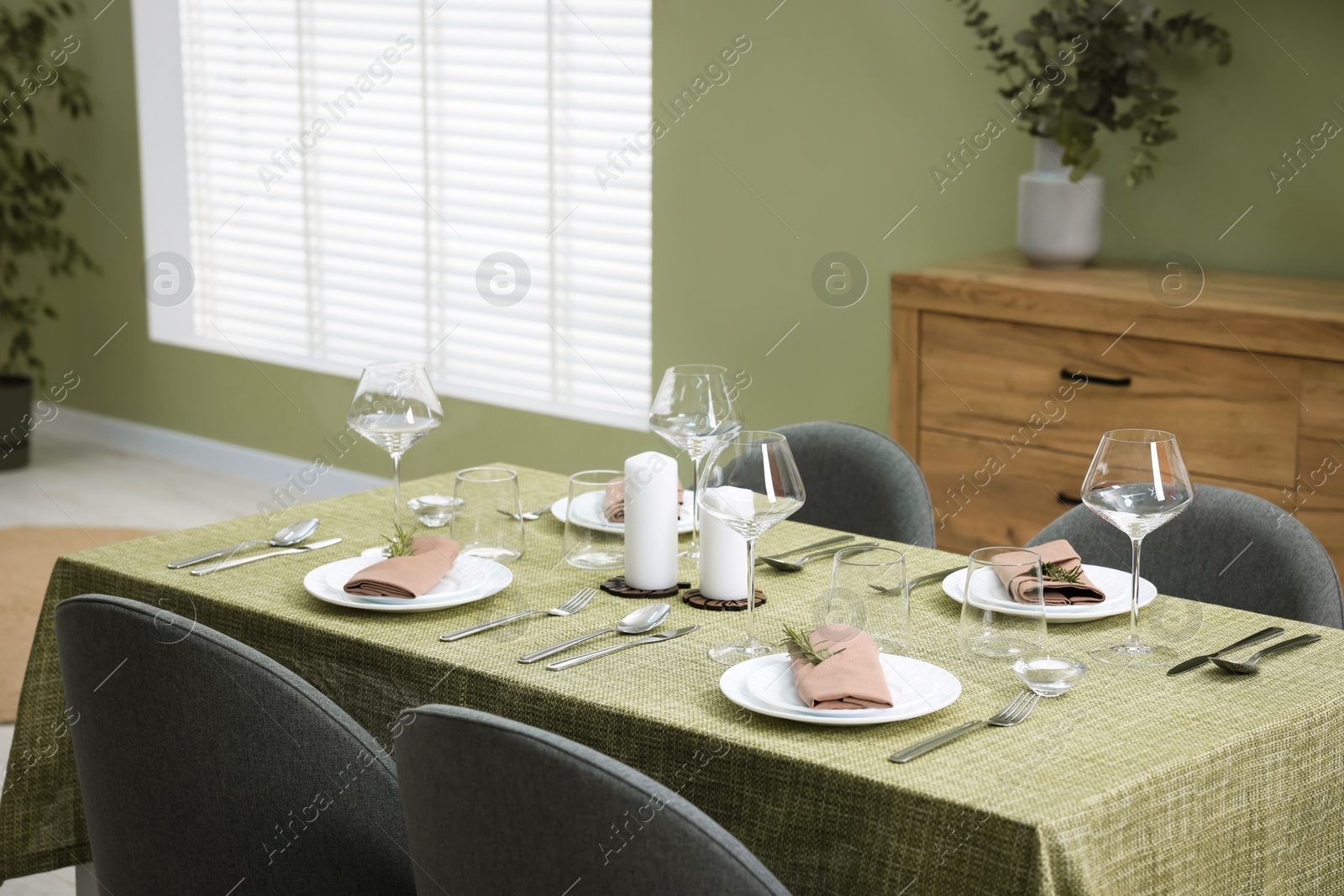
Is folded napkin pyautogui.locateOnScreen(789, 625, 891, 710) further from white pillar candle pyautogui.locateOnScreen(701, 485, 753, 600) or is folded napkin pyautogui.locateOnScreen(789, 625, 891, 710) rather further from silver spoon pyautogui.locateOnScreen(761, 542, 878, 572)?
silver spoon pyautogui.locateOnScreen(761, 542, 878, 572)

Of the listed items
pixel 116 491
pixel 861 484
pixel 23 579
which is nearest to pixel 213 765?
pixel 861 484

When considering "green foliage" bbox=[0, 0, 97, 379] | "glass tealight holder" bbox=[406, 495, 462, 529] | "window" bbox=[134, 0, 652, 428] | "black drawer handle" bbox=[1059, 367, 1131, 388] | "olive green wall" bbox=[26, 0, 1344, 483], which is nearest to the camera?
"glass tealight holder" bbox=[406, 495, 462, 529]

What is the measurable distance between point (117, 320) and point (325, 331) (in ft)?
3.63

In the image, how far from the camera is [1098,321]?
286 centimetres

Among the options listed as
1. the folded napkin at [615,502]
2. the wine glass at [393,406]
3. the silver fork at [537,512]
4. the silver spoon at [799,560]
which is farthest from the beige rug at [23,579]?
the silver spoon at [799,560]

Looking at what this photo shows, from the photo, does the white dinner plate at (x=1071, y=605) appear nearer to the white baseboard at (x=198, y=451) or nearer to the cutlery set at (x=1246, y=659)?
the cutlery set at (x=1246, y=659)

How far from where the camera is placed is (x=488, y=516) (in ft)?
6.35

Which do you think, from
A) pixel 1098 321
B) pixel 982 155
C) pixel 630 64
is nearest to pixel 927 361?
pixel 1098 321

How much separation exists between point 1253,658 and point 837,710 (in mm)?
490

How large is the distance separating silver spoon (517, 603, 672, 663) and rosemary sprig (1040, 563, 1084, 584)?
452mm

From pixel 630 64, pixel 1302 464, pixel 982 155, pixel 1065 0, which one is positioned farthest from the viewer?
pixel 630 64

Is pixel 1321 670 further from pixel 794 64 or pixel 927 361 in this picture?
pixel 794 64

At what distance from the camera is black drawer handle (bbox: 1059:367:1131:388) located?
2.86m

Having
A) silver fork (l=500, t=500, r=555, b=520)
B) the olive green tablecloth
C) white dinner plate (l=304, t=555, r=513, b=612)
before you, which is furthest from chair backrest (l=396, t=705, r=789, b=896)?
silver fork (l=500, t=500, r=555, b=520)
